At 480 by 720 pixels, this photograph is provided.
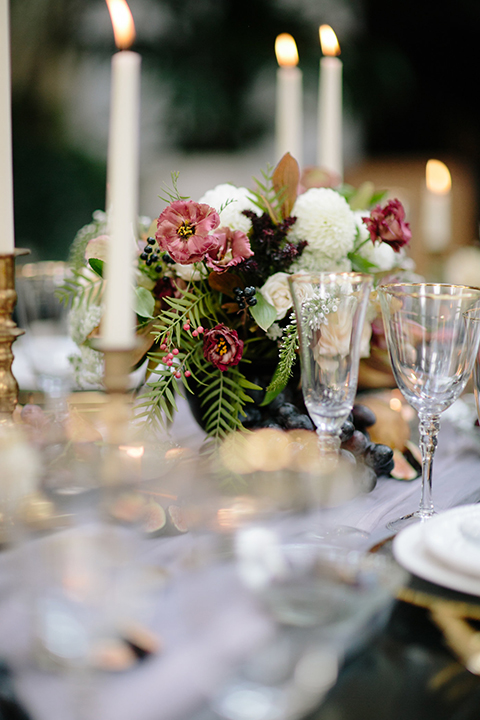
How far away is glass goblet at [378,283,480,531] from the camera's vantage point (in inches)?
23.8

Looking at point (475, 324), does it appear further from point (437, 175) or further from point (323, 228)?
point (437, 175)

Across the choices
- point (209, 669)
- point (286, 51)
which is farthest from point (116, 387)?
point (286, 51)

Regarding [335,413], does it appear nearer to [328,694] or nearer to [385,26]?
[328,694]

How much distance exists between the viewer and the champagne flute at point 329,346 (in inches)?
23.7

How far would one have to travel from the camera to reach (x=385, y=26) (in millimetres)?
3410

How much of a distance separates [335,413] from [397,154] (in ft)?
11.6

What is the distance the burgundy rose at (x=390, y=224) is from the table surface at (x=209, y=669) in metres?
0.47

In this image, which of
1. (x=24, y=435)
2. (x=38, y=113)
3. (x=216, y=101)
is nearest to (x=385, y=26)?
(x=216, y=101)

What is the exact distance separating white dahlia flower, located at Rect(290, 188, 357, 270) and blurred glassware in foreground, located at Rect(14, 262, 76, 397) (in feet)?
1.24

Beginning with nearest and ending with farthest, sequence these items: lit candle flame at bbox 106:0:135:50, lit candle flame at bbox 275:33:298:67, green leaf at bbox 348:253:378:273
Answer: lit candle flame at bbox 106:0:135:50 < green leaf at bbox 348:253:378:273 < lit candle flame at bbox 275:33:298:67

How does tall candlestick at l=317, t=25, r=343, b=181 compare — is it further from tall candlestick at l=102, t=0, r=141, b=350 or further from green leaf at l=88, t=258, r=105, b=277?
tall candlestick at l=102, t=0, r=141, b=350

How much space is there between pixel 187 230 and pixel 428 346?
0.94 ft

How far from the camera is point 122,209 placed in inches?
15.3

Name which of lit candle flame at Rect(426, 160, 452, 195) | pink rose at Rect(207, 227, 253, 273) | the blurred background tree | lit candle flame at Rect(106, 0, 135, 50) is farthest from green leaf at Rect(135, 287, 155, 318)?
the blurred background tree
